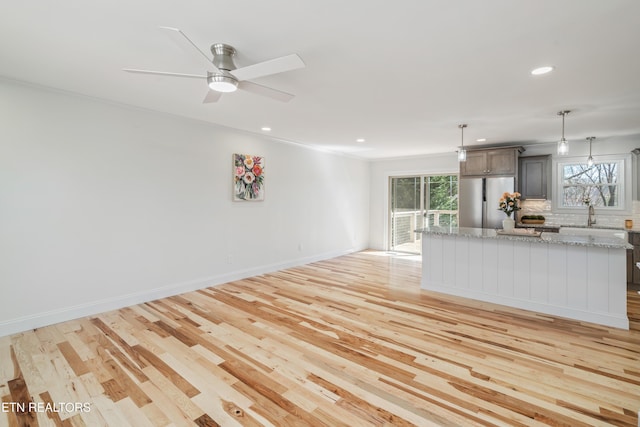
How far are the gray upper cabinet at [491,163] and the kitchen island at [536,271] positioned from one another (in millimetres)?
2147

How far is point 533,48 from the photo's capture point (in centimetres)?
230

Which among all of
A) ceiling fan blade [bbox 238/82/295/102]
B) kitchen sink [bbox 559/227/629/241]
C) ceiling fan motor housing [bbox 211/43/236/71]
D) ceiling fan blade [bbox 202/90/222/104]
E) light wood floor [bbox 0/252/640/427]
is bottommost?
light wood floor [bbox 0/252/640/427]

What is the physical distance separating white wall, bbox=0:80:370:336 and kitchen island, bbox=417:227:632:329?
118 inches

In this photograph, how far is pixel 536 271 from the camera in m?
3.74

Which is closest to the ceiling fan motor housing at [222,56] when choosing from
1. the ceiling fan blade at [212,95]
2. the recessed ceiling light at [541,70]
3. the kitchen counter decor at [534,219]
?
the ceiling fan blade at [212,95]

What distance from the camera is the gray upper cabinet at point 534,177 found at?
576cm

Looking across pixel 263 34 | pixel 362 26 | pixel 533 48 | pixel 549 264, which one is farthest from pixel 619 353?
pixel 263 34

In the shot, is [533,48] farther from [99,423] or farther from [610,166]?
[610,166]

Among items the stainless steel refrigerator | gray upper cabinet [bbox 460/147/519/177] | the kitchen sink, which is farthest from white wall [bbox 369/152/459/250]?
the kitchen sink

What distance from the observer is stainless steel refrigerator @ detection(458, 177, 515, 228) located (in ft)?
18.8

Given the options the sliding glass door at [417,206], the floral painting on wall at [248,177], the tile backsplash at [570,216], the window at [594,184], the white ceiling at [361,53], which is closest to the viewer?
the white ceiling at [361,53]

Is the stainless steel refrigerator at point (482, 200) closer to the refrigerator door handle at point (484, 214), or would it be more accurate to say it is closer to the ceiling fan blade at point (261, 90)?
the refrigerator door handle at point (484, 214)

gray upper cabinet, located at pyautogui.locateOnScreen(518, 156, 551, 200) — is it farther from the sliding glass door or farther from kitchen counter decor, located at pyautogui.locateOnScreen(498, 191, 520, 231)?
kitchen counter decor, located at pyautogui.locateOnScreen(498, 191, 520, 231)

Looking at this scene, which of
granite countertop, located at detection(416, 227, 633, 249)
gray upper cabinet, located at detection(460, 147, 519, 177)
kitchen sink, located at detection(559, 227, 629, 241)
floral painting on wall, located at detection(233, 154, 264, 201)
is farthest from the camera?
gray upper cabinet, located at detection(460, 147, 519, 177)
